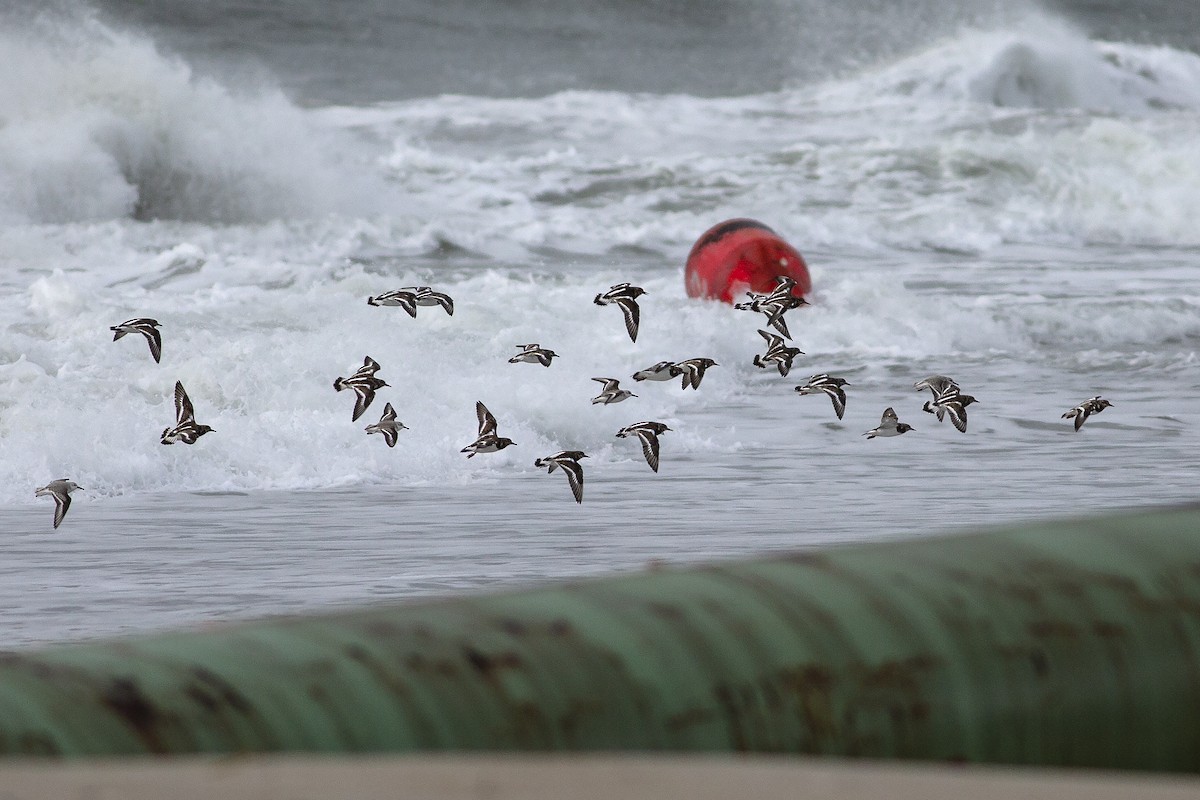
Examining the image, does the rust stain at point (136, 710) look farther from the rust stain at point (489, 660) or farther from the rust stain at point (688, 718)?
the rust stain at point (688, 718)

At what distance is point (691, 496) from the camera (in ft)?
25.7

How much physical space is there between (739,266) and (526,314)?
7.17 ft

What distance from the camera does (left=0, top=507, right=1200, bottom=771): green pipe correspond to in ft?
6.81

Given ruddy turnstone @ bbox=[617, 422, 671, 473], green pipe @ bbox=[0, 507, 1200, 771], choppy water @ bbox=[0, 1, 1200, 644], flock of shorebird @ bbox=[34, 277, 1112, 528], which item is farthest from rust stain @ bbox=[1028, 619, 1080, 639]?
ruddy turnstone @ bbox=[617, 422, 671, 473]

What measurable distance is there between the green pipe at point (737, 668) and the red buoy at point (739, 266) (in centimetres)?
1138

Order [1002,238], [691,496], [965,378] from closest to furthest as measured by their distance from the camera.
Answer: [691,496] < [965,378] < [1002,238]

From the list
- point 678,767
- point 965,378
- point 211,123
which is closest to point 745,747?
point 678,767

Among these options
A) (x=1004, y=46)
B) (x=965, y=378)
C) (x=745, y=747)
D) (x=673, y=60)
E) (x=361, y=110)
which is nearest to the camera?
(x=745, y=747)

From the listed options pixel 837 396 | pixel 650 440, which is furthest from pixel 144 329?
pixel 837 396

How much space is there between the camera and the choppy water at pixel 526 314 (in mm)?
7129

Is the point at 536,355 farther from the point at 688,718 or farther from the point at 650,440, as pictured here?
the point at 688,718

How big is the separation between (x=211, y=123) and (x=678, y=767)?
2051cm

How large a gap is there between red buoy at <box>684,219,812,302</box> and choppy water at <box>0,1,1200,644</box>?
1.08 ft

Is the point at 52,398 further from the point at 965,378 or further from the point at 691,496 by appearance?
the point at 965,378
